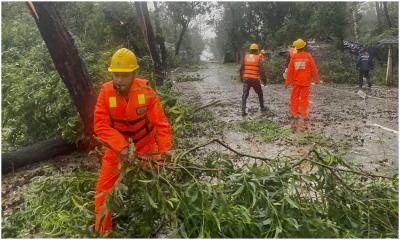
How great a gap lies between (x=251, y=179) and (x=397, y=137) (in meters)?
5.83

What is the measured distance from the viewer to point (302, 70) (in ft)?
35.7

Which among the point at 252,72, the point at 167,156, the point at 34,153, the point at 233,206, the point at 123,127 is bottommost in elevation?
the point at 34,153

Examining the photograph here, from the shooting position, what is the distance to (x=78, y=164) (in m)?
7.77

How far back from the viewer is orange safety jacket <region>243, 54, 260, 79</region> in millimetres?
12266

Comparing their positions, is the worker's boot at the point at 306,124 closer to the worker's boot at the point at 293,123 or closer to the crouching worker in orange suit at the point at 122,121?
the worker's boot at the point at 293,123

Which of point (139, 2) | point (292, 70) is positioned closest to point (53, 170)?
point (292, 70)

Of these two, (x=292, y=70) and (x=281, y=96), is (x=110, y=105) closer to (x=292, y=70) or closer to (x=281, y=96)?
(x=292, y=70)

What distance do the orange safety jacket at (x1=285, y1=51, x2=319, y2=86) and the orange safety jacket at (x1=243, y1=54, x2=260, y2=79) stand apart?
47.7 inches

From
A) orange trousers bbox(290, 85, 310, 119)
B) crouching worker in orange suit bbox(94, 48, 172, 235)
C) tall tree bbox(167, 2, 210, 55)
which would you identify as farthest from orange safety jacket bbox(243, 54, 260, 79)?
tall tree bbox(167, 2, 210, 55)

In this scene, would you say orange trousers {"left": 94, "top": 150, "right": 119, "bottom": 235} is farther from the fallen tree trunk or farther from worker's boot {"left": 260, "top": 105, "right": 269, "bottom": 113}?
worker's boot {"left": 260, "top": 105, "right": 269, "bottom": 113}

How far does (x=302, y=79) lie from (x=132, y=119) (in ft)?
22.5

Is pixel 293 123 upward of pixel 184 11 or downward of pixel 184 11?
downward

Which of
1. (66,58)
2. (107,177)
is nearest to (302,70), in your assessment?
(66,58)

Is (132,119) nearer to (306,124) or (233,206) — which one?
(233,206)
